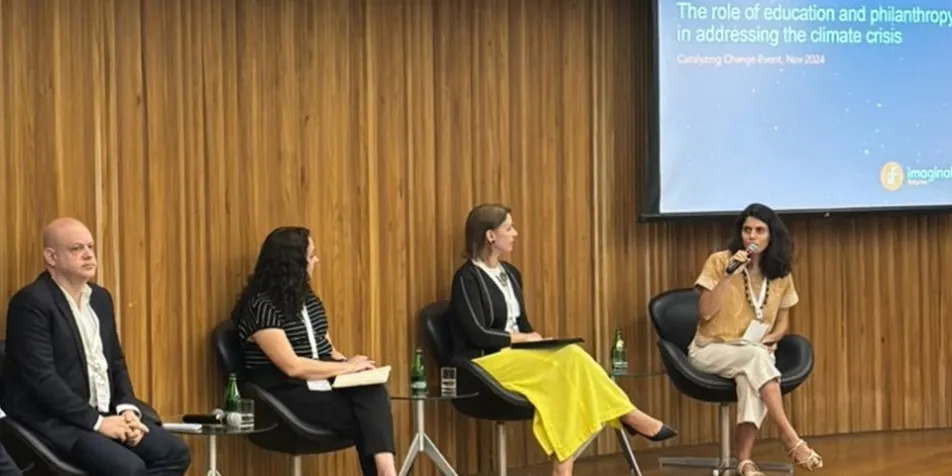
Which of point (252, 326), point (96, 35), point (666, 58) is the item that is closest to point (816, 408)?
point (666, 58)

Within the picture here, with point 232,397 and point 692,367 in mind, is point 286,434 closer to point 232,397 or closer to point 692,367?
point 232,397

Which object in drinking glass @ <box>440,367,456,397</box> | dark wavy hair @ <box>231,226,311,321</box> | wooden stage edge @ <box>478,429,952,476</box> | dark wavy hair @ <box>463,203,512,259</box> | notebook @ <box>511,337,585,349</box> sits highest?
dark wavy hair @ <box>463,203,512,259</box>

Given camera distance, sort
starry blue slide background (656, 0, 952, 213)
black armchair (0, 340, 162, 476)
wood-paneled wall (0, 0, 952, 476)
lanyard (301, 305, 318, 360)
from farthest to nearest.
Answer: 1. starry blue slide background (656, 0, 952, 213)
2. lanyard (301, 305, 318, 360)
3. wood-paneled wall (0, 0, 952, 476)
4. black armchair (0, 340, 162, 476)

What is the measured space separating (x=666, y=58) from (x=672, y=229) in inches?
36.6

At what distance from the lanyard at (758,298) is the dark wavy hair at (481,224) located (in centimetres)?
124

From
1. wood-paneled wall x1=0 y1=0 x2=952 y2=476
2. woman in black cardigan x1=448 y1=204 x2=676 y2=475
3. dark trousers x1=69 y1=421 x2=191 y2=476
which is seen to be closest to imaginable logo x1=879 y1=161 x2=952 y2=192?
wood-paneled wall x1=0 y1=0 x2=952 y2=476

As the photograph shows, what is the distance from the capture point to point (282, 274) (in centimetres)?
588

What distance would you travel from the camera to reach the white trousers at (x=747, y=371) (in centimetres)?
664

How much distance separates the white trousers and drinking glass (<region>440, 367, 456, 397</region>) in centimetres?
130

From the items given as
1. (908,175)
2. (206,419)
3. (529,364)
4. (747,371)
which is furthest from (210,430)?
(908,175)

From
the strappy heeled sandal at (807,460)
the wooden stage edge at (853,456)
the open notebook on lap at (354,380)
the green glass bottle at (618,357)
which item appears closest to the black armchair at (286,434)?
the open notebook on lap at (354,380)

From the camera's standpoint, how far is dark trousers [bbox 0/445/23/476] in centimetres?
455

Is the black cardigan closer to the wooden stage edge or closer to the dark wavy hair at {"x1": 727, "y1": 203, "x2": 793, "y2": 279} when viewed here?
the wooden stage edge

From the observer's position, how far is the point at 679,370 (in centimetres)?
675
